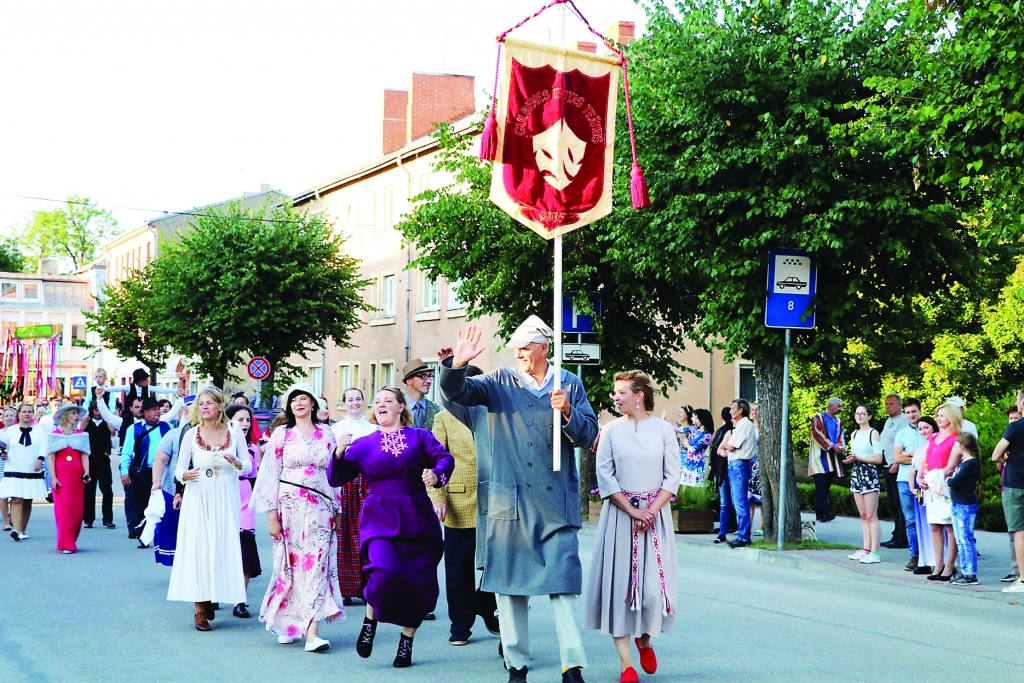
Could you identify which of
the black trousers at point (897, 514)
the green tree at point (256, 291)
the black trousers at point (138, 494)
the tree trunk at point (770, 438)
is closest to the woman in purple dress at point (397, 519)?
the black trousers at point (138, 494)

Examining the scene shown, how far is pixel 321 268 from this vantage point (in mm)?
42906

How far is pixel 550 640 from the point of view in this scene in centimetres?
948

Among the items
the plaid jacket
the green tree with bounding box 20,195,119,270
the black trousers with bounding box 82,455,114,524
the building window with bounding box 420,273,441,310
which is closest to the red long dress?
the black trousers with bounding box 82,455,114,524

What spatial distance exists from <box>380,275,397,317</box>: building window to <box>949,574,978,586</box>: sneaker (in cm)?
3598

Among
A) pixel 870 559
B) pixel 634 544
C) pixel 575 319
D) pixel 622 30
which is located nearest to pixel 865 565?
pixel 870 559

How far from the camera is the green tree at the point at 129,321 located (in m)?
50.9

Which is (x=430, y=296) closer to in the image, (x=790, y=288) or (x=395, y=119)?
(x=395, y=119)

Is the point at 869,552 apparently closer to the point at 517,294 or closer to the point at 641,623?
the point at 641,623

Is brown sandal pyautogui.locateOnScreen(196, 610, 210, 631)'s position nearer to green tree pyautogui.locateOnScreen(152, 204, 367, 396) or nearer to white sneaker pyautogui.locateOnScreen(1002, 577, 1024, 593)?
white sneaker pyautogui.locateOnScreen(1002, 577, 1024, 593)

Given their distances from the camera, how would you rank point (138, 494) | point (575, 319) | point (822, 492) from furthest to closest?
point (575, 319), point (822, 492), point (138, 494)

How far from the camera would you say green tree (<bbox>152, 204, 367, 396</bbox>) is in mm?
42094

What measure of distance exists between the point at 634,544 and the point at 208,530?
3.72 meters

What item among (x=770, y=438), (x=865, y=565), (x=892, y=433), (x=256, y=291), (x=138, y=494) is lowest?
(x=865, y=565)

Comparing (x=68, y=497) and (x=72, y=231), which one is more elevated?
(x=72, y=231)
